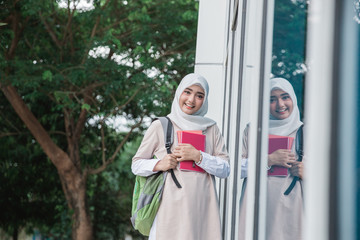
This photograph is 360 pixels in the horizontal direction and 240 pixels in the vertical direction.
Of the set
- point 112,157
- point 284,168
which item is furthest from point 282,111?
point 112,157

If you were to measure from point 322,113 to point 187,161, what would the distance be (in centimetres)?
191

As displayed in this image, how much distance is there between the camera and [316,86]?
26.4 inches

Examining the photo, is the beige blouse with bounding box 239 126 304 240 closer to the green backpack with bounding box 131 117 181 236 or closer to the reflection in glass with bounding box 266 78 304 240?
the reflection in glass with bounding box 266 78 304 240

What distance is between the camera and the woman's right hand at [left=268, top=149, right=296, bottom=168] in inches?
47.3

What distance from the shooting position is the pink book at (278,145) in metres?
1.26

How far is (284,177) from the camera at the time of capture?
1275 millimetres

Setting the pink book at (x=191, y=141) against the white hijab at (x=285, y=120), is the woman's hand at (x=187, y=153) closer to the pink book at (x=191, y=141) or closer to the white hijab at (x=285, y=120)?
the pink book at (x=191, y=141)

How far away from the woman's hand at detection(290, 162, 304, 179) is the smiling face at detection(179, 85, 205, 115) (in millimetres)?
1520

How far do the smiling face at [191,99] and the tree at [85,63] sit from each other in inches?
198

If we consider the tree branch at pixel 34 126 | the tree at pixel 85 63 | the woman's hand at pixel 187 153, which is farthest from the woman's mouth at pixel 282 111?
the tree branch at pixel 34 126

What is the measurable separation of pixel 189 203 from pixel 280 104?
4.12 ft

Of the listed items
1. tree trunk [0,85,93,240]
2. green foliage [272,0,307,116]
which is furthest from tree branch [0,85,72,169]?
green foliage [272,0,307,116]

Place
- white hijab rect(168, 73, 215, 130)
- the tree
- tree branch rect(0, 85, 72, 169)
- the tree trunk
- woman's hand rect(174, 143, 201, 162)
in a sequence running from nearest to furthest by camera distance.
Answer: woman's hand rect(174, 143, 201, 162) → white hijab rect(168, 73, 215, 130) → the tree → tree branch rect(0, 85, 72, 169) → the tree trunk

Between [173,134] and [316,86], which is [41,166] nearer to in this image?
[173,134]
